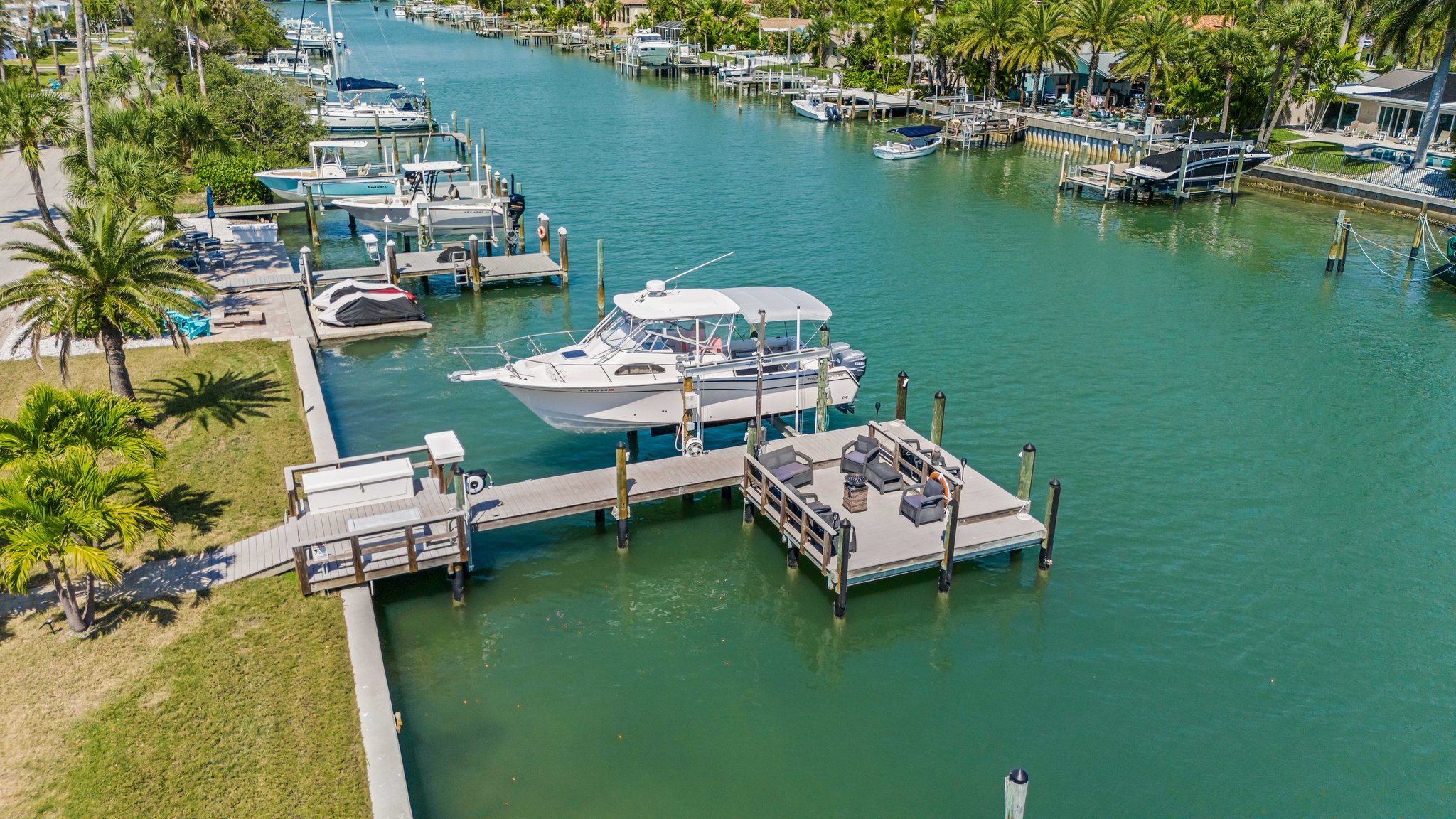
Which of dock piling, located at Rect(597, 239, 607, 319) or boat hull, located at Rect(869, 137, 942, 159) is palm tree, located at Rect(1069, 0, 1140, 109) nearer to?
boat hull, located at Rect(869, 137, 942, 159)

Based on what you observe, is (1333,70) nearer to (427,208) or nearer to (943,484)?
(427,208)

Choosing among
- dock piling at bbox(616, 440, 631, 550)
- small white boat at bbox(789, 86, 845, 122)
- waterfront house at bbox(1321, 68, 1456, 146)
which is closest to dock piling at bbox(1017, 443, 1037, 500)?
dock piling at bbox(616, 440, 631, 550)

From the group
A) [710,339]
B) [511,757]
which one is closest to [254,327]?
[710,339]

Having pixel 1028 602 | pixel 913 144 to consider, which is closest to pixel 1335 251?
pixel 1028 602

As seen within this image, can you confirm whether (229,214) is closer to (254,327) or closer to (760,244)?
(254,327)

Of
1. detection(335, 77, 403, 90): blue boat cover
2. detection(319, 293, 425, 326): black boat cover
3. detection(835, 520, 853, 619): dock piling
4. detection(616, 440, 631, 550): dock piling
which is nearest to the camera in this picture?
detection(835, 520, 853, 619): dock piling

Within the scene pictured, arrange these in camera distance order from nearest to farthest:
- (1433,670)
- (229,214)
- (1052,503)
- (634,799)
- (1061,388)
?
(634,799)
(1433,670)
(1052,503)
(1061,388)
(229,214)

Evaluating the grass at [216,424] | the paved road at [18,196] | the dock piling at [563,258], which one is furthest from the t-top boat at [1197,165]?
the paved road at [18,196]
